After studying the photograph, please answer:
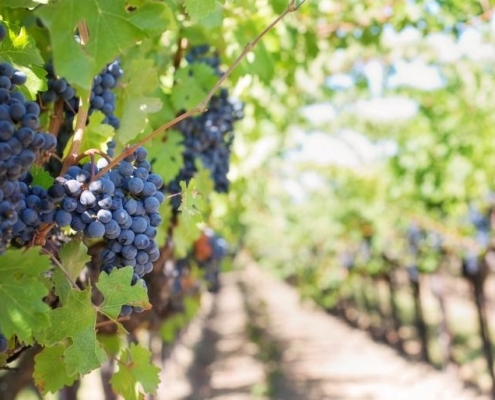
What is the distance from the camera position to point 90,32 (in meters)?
1.28

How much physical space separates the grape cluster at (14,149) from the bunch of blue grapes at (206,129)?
1356 millimetres

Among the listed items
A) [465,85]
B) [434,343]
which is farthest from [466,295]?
[465,85]

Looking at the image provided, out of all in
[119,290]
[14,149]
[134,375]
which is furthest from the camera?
[134,375]

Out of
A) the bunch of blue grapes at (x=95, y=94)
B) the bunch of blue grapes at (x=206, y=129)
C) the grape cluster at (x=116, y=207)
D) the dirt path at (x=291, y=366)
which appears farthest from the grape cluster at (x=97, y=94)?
the dirt path at (x=291, y=366)

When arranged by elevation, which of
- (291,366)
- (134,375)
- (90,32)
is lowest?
(291,366)

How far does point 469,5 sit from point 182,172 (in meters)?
1.94

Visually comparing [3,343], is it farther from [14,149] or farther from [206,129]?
[206,129]

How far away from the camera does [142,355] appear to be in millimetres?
1813

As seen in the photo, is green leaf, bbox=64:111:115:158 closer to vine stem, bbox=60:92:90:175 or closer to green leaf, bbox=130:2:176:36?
vine stem, bbox=60:92:90:175

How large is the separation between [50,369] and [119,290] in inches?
13.0

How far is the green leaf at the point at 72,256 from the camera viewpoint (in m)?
1.52

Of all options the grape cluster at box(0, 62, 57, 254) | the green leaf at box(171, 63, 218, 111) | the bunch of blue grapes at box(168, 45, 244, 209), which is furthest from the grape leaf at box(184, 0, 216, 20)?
the bunch of blue grapes at box(168, 45, 244, 209)

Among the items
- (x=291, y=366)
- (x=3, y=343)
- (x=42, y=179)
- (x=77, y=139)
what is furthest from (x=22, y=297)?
(x=291, y=366)

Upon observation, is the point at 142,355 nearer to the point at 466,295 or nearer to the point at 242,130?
the point at 242,130
